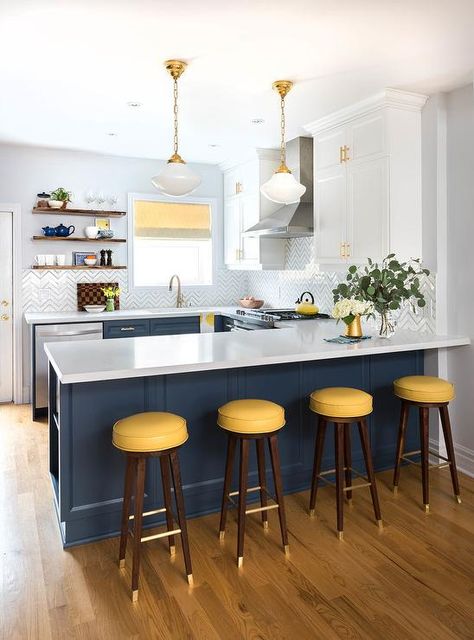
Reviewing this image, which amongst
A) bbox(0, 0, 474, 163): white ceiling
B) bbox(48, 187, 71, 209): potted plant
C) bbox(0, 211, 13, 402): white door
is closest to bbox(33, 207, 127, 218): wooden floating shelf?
bbox(48, 187, 71, 209): potted plant

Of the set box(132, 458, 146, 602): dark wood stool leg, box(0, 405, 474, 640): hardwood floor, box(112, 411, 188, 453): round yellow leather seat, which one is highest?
box(112, 411, 188, 453): round yellow leather seat

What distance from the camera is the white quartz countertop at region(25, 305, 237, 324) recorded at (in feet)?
16.7

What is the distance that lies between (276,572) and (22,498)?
1.70 metres

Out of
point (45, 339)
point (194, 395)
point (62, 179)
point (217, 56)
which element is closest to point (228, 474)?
point (194, 395)

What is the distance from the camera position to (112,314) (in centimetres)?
549

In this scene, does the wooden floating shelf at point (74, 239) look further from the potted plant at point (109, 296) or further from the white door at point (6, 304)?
the potted plant at point (109, 296)

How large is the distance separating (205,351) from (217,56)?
172cm

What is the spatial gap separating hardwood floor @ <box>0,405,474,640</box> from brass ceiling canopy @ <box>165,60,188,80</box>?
264cm

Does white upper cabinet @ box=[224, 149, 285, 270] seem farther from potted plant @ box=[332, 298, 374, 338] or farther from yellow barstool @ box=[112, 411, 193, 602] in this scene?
yellow barstool @ box=[112, 411, 193, 602]

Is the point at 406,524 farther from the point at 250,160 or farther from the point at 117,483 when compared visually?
the point at 250,160

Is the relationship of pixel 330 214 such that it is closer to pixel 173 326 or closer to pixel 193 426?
pixel 173 326

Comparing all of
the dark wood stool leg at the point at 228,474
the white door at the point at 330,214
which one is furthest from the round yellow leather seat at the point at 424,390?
the white door at the point at 330,214

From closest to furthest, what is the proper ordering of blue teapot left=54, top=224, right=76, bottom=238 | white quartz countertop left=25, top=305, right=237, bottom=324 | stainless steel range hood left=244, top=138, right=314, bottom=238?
stainless steel range hood left=244, top=138, right=314, bottom=238 < white quartz countertop left=25, top=305, right=237, bottom=324 < blue teapot left=54, top=224, right=76, bottom=238

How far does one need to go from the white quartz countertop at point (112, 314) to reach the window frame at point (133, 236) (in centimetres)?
30
